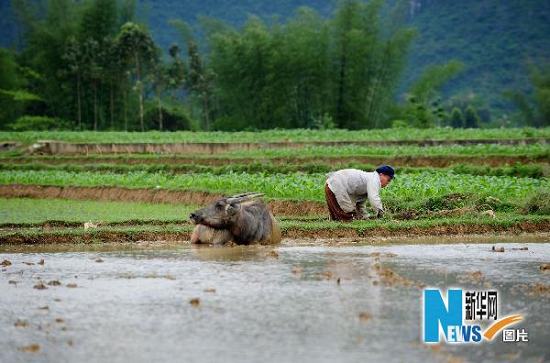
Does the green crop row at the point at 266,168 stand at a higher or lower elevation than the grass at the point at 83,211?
higher

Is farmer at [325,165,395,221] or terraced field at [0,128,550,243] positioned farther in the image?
terraced field at [0,128,550,243]

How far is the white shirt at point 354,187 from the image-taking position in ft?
43.3

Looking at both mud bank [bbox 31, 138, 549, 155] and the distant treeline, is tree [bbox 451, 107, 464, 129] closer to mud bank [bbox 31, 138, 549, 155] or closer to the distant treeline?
the distant treeline

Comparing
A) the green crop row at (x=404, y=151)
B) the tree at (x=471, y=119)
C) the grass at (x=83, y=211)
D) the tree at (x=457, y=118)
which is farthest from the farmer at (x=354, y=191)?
the tree at (x=471, y=119)

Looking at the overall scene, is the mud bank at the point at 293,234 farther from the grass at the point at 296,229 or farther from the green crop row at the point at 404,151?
the green crop row at the point at 404,151

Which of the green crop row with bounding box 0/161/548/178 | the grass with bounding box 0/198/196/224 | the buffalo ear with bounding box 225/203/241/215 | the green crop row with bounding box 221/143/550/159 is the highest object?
the green crop row with bounding box 221/143/550/159

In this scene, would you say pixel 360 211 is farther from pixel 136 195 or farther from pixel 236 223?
pixel 136 195

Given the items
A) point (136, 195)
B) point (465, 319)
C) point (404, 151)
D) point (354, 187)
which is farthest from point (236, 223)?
point (404, 151)

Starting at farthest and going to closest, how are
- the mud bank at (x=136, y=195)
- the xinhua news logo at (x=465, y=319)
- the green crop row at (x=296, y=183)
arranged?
the mud bank at (x=136, y=195), the green crop row at (x=296, y=183), the xinhua news logo at (x=465, y=319)

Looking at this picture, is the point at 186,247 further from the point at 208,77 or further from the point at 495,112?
the point at 495,112

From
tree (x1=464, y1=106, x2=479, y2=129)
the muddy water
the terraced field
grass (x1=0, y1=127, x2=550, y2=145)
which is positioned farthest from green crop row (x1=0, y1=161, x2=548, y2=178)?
tree (x1=464, y1=106, x2=479, y2=129)

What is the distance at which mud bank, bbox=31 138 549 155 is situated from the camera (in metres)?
31.0

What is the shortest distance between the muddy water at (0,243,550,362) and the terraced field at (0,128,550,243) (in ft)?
7.93

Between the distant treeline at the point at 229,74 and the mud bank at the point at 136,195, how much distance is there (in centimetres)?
2378
